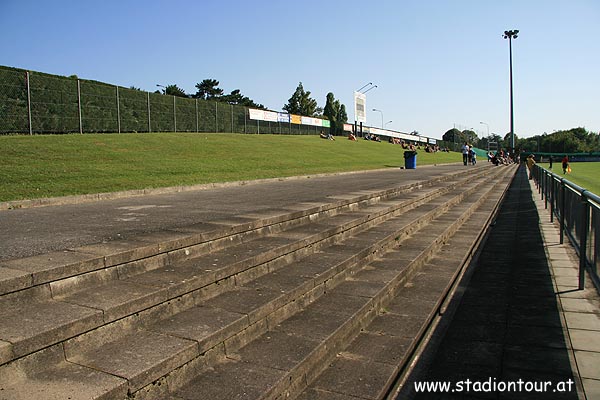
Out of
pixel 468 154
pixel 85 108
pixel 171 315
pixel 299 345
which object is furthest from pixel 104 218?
pixel 468 154

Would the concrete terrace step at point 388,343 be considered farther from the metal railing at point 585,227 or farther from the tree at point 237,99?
the tree at point 237,99

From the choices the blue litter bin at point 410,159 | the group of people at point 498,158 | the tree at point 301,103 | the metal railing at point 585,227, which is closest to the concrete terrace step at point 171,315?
the metal railing at point 585,227

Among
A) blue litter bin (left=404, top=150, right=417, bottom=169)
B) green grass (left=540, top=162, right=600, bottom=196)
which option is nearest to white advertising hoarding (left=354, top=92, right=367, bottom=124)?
green grass (left=540, top=162, right=600, bottom=196)

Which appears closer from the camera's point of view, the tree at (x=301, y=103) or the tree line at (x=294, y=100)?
the tree line at (x=294, y=100)

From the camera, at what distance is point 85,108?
24625mm

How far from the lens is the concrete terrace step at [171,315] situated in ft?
7.63

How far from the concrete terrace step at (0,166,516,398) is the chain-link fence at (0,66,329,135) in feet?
67.0

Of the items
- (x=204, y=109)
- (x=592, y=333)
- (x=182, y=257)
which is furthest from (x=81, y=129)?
(x=592, y=333)

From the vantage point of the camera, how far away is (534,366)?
3234 millimetres

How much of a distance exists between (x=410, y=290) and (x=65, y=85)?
78.3 ft

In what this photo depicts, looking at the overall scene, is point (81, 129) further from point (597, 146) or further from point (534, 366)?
point (597, 146)

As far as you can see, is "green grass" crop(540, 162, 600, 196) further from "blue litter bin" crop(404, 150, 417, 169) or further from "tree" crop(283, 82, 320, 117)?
"tree" crop(283, 82, 320, 117)

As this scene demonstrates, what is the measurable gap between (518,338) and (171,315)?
2838 mm

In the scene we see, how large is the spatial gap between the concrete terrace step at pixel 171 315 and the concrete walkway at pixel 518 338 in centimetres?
113
